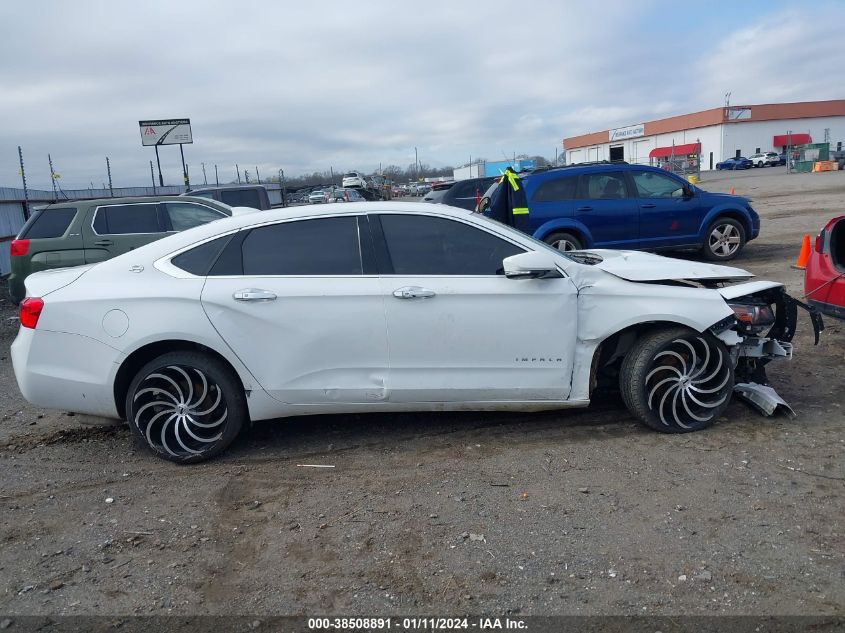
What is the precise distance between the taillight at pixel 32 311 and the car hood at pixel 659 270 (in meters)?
3.68

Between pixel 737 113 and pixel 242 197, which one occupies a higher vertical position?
pixel 737 113

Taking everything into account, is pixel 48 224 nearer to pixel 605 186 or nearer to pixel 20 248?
pixel 20 248

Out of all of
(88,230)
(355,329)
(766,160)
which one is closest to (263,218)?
(355,329)

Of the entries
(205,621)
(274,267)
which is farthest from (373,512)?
(274,267)

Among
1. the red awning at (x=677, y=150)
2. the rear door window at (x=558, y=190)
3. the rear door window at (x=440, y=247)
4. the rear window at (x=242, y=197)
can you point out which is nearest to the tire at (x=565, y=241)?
the rear door window at (x=558, y=190)

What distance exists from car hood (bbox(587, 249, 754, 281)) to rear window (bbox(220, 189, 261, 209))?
1107cm

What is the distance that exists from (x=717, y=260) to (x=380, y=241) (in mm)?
8946

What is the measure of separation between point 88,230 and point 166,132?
957 inches

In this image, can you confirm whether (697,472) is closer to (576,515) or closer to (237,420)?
(576,515)

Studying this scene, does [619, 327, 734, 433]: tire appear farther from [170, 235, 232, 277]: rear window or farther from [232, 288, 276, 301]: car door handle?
[170, 235, 232, 277]: rear window

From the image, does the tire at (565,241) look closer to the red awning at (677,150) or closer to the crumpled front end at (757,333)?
the crumpled front end at (757,333)

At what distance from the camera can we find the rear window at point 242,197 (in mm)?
14523

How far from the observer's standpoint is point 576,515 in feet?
11.6

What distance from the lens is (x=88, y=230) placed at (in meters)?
10.1
